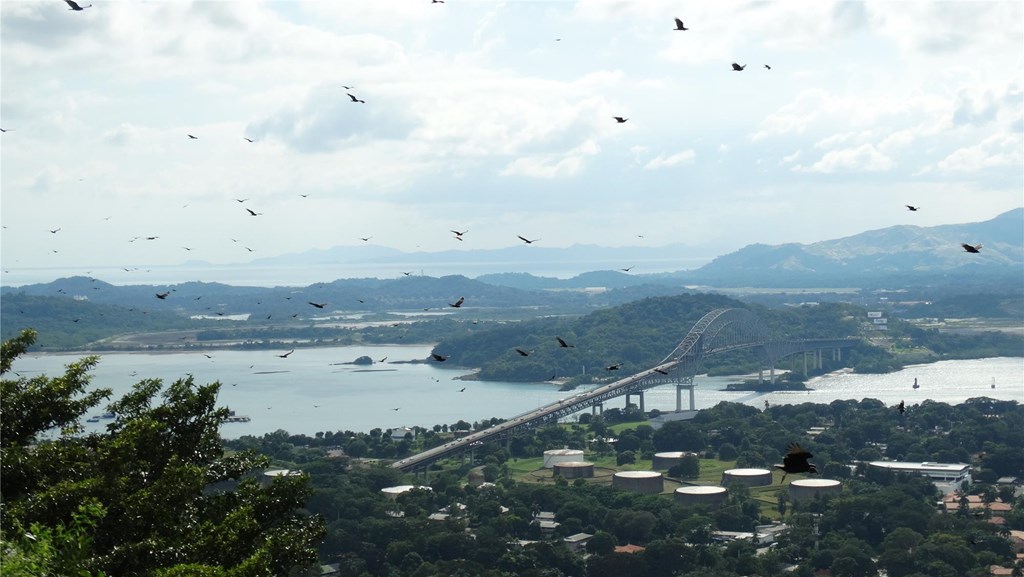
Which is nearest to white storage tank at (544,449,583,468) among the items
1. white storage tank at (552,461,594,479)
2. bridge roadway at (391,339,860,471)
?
white storage tank at (552,461,594,479)

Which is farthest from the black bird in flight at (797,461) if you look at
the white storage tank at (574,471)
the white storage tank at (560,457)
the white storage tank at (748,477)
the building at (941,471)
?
the white storage tank at (560,457)

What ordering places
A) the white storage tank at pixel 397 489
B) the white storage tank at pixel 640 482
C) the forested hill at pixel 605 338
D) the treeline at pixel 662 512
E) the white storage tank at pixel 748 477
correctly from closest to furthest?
the treeline at pixel 662 512 → the white storage tank at pixel 397 489 → the white storage tank at pixel 640 482 → the white storage tank at pixel 748 477 → the forested hill at pixel 605 338

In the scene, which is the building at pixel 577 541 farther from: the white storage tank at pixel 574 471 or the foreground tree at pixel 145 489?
the foreground tree at pixel 145 489

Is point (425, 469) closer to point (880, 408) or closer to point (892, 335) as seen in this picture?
point (880, 408)

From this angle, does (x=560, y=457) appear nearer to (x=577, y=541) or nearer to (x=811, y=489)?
(x=811, y=489)

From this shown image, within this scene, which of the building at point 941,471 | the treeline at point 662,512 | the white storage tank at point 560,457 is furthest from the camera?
the white storage tank at point 560,457

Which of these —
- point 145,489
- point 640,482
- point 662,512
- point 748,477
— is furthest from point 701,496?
point 145,489

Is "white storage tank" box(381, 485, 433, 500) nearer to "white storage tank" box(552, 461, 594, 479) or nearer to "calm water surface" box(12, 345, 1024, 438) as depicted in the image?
"white storage tank" box(552, 461, 594, 479)

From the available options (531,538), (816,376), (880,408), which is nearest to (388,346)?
(816,376)
